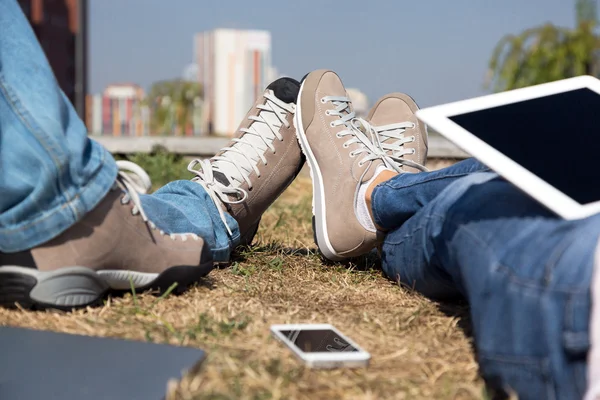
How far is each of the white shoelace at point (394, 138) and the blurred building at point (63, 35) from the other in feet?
51.2

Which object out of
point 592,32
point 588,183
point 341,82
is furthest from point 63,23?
point 588,183

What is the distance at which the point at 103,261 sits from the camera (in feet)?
3.63

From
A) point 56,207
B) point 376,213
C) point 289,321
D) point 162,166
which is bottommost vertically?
point 162,166

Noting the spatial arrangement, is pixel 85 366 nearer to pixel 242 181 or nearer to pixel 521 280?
pixel 521 280

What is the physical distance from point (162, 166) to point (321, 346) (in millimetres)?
2774

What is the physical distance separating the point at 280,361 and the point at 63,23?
65.6 feet

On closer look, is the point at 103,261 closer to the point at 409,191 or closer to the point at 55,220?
the point at 55,220

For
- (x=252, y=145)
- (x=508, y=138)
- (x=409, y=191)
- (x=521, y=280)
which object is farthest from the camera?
(x=252, y=145)

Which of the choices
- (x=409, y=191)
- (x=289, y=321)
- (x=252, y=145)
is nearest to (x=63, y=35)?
(x=252, y=145)

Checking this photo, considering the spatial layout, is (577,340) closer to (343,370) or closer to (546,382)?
(546,382)

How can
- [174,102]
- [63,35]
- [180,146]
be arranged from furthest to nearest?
[63,35]
[174,102]
[180,146]

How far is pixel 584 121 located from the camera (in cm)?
101

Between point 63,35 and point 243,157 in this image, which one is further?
point 63,35

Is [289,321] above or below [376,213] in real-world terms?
below
